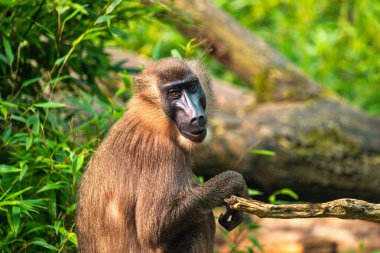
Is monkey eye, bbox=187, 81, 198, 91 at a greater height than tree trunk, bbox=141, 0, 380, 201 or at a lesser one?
greater

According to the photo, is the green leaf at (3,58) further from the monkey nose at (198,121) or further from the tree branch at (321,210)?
the tree branch at (321,210)

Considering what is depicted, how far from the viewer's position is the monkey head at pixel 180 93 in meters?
5.55

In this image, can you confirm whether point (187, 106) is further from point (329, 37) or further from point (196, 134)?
point (329, 37)

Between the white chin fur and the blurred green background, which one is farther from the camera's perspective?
the blurred green background

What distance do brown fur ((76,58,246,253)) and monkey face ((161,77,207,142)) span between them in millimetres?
74

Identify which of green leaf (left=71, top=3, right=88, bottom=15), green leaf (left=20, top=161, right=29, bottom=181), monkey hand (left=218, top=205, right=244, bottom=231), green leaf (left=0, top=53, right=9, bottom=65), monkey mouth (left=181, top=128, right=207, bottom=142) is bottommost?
green leaf (left=20, top=161, right=29, bottom=181)

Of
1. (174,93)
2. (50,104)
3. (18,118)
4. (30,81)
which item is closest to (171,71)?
(174,93)

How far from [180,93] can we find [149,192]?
2.65 feet

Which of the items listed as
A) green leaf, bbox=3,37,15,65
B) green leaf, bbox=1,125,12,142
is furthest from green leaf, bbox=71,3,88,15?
green leaf, bbox=1,125,12,142

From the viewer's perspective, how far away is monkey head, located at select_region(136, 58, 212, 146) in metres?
5.55

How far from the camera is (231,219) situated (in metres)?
5.70

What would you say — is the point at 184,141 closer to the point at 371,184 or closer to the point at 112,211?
the point at 112,211

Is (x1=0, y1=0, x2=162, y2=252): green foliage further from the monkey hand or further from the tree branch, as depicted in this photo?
the tree branch

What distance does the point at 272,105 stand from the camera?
968 cm
